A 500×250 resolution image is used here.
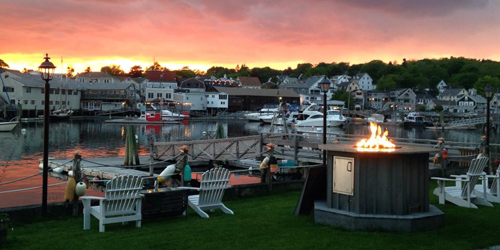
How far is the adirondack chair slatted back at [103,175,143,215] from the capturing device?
31.9 feet

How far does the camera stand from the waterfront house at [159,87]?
429 ft

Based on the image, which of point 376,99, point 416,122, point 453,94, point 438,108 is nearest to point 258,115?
point 416,122

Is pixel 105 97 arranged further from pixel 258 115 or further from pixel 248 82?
pixel 248 82

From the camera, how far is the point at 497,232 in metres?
9.62

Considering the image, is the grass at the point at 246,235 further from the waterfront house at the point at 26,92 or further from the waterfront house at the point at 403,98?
the waterfront house at the point at 403,98

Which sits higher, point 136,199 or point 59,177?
point 136,199

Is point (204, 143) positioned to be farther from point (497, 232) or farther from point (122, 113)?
point (122, 113)

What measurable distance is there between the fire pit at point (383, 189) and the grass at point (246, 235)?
0.26 metres

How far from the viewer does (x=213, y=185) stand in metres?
11.5

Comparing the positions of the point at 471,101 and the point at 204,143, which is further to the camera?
the point at 471,101

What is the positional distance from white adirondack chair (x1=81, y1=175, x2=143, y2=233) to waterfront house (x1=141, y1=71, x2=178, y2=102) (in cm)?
11534

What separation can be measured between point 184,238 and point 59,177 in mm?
19736

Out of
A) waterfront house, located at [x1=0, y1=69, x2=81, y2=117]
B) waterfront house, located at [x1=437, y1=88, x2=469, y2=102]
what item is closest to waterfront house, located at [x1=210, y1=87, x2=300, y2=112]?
waterfront house, located at [x1=0, y1=69, x2=81, y2=117]

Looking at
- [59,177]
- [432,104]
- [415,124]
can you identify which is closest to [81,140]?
[59,177]
